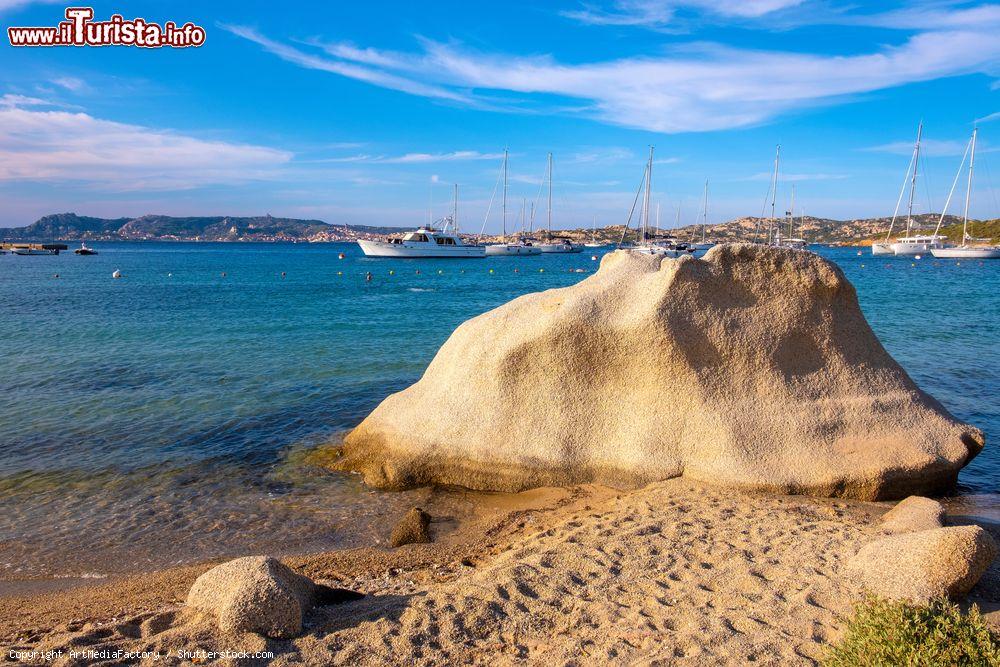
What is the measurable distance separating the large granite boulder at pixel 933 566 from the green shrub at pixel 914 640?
1415 millimetres

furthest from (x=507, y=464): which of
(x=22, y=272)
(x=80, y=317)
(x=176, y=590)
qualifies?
(x=22, y=272)

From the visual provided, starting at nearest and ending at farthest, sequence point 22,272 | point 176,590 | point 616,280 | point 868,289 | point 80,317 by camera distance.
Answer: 1. point 176,590
2. point 616,280
3. point 80,317
4. point 868,289
5. point 22,272

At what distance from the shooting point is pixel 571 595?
19.2 feet

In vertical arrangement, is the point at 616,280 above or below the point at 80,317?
above

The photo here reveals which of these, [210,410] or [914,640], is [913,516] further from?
[210,410]

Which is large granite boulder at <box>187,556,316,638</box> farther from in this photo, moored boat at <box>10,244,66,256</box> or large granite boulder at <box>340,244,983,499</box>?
moored boat at <box>10,244,66,256</box>

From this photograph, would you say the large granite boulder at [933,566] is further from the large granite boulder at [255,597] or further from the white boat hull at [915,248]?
the white boat hull at [915,248]

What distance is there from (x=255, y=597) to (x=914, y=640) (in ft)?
16.0

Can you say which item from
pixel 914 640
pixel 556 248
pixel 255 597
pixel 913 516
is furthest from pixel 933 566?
pixel 556 248

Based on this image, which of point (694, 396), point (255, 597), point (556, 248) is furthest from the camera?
point (556, 248)

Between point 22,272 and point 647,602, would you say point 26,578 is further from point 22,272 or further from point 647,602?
point 22,272

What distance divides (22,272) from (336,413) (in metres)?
67.9

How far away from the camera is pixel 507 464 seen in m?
9.44

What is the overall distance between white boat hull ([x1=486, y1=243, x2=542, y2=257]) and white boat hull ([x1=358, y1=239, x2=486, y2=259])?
975 centimetres
